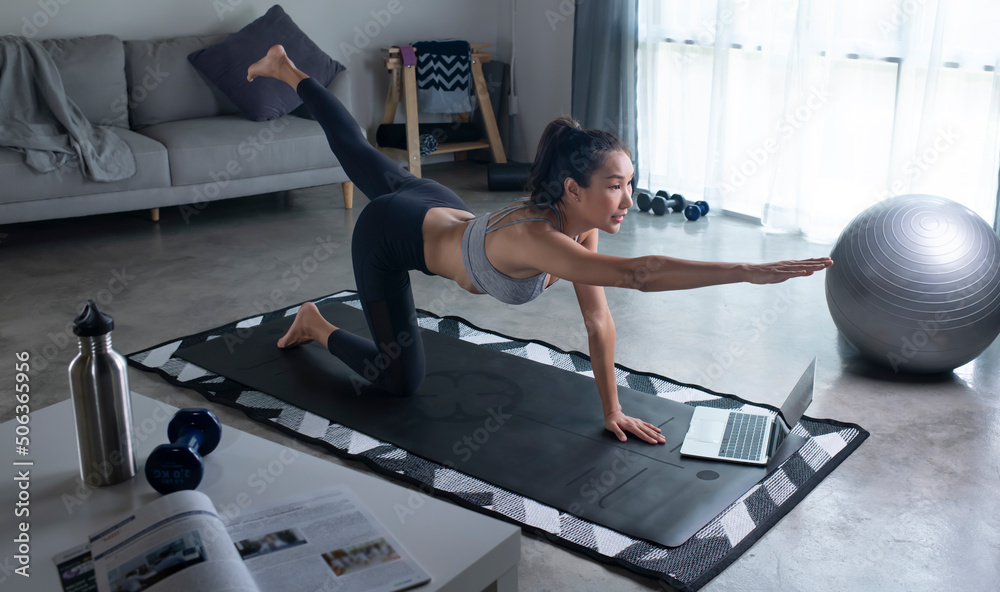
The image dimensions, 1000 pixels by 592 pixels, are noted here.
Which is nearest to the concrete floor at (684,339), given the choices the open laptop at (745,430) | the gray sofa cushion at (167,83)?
the open laptop at (745,430)

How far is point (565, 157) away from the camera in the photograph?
5.92 feet

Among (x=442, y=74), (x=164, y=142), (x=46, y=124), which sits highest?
(x=442, y=74)

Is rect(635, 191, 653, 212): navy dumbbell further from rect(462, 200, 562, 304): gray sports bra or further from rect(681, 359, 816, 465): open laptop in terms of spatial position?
rect(462, 200, 562, 304): gray sports bra

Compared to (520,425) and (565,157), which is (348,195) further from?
(565,157)

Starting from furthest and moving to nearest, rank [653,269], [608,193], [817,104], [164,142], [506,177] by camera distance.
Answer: [506,177] → [164,142] → [817,104] → [608,193] → [653,269]

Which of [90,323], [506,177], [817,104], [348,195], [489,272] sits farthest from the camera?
[506,177]

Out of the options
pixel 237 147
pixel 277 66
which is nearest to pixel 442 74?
pixel 237 147

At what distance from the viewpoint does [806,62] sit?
374 cm

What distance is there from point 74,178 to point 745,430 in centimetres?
291

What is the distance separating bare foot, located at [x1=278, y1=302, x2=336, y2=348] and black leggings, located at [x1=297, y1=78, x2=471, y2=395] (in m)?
0.07

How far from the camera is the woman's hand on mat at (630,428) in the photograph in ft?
6.88

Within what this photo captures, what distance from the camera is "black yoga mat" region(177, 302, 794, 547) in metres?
1.87

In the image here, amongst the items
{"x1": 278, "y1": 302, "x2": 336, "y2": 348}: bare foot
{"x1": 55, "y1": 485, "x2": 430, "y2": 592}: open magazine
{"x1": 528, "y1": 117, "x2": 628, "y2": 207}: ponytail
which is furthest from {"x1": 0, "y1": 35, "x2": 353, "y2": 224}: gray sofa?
{"x1": 55, "y1": 485, "x2": 430, "y2": 592}: open magazine

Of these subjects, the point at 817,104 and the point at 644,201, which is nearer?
the point at 817,104
